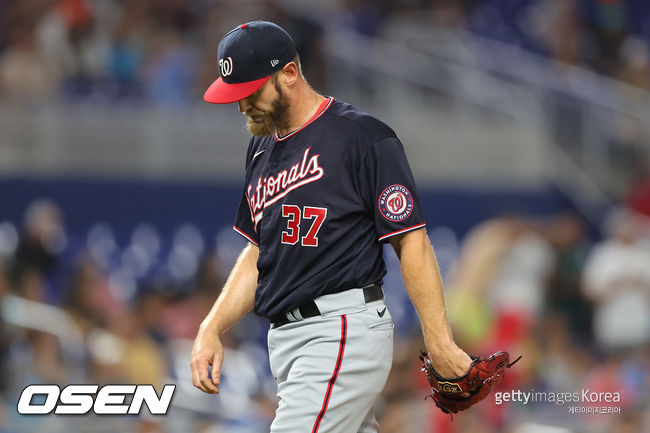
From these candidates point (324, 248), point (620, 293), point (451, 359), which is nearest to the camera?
point (451, 359)

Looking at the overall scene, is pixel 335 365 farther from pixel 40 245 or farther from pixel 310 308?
pixel 40 245

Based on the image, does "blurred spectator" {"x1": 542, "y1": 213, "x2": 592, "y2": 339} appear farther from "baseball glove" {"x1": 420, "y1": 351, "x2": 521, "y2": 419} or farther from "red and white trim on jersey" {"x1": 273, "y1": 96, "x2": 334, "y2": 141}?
"red and white trim on jersey" {"x1": 273, "y1": 96, "x2": 334, "y2": 141}

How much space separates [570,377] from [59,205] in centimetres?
553

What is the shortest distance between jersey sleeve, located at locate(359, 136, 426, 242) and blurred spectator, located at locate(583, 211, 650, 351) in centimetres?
539

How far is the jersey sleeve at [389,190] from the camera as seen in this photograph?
11.3ft

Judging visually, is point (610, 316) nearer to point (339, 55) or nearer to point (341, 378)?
point (339, 55)

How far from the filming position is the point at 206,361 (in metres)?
3.61

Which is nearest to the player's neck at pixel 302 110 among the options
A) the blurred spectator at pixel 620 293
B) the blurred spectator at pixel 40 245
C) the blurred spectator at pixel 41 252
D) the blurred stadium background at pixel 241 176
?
the blurred stadium background at pixel 241 176

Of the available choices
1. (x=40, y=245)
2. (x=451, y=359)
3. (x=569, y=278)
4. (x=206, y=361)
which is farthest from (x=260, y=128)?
(x=40, y=245)

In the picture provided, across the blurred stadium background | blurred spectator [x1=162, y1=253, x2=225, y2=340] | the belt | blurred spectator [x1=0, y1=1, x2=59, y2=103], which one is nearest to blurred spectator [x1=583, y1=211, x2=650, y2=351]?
the blurred stadium background

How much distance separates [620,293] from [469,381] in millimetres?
5708

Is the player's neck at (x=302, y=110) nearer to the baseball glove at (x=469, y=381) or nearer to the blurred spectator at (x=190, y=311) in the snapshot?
the baseball glove at (x=469, y=381)

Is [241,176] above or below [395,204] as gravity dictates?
below

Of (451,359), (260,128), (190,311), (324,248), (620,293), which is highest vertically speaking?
(260,128)
